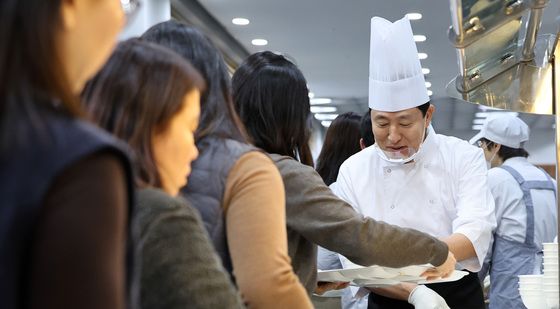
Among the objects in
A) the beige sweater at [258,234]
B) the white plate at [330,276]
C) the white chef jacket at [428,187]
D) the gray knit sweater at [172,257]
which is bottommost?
the white chef jacket at [428,187]

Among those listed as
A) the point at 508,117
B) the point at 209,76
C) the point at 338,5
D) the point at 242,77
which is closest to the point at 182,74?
the point at 209,76

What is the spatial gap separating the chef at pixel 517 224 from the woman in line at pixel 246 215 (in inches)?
94.7

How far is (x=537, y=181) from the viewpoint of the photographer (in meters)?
3.86

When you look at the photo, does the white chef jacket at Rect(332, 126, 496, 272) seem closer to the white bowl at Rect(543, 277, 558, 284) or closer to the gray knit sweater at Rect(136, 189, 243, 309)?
the white bowl at Rect(543, 277, 558, 284)

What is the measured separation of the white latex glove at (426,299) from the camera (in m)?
2.33

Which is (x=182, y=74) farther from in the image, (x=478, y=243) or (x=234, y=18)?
(x=234, y=18)

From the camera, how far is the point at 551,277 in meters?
2.22

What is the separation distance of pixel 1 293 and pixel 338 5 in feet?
21.8

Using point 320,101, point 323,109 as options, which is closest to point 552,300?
point 320,101

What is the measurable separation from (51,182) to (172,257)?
12.8 inches

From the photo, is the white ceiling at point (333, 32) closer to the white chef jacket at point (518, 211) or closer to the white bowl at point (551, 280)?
the white chef jacket at point (518, 211)

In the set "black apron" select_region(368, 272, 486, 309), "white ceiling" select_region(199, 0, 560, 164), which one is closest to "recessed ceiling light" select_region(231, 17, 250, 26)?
"white ceiling" select_region(199, 0, 560, 164)

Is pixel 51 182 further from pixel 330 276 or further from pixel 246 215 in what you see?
pixel 330 276

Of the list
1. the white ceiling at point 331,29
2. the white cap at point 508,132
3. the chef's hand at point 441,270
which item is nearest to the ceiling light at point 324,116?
the white ceiling at point 331,29
